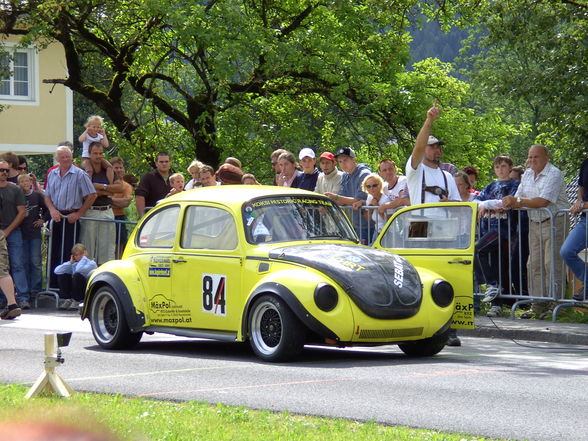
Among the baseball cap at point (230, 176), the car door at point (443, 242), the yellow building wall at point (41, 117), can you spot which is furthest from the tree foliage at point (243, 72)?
the car door at point (443, 242)

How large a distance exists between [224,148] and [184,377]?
20.1 meters

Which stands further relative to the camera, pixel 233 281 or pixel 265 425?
pixel 233 281

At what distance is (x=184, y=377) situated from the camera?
8.08 metres

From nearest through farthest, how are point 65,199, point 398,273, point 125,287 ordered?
point 398,273 < point 125,287 < point 65,199

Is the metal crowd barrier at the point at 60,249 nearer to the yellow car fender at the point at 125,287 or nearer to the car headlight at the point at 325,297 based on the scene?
the yellow car fender at the point at 125,287

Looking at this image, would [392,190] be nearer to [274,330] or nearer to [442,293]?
[442,293]

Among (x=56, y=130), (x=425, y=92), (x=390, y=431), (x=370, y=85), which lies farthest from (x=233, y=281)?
(x=56, y=130)

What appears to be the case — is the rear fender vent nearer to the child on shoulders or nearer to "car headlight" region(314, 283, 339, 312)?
"car headlight" region(314, 283, 339, 312)

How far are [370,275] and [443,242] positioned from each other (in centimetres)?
137

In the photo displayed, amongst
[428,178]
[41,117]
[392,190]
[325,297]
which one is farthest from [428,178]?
[41,117]

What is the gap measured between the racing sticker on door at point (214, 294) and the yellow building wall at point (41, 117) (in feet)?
111

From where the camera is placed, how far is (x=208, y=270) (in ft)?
32.5

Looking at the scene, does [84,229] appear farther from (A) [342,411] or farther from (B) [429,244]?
(A) [342,411]

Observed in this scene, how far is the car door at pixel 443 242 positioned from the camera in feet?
31.8
